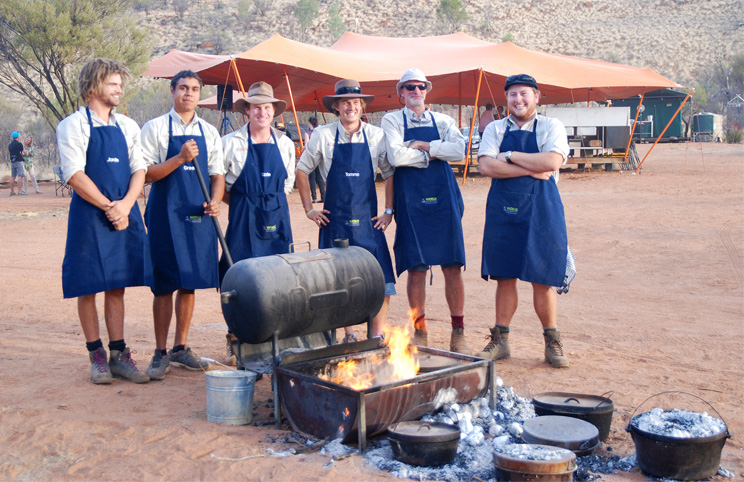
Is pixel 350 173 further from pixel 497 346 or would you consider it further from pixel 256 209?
pixel 497 346

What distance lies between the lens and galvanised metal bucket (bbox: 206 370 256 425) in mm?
4148

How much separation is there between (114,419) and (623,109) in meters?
20.7

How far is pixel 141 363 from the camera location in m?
5.52

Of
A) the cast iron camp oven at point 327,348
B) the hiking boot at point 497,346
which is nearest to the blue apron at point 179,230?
the cast iron camp oven at point 327,348

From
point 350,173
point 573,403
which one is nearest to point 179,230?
point 350,173

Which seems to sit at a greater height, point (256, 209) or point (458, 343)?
point (256, 209)

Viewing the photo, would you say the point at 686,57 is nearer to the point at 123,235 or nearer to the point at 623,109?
the point at 623,109

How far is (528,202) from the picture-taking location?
5152 mm

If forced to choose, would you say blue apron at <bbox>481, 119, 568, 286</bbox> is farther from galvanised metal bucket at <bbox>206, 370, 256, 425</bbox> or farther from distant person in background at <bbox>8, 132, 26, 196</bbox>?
distant person in background at <bbox>8, 132, 26, 196</bbox>

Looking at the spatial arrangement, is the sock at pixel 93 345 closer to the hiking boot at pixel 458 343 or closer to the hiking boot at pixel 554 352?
the hiking boot at pixel 458 343

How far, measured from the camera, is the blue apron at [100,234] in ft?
15.2

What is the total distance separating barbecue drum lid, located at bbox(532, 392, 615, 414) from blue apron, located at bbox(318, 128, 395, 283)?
1.73m

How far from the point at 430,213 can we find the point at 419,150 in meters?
0.48

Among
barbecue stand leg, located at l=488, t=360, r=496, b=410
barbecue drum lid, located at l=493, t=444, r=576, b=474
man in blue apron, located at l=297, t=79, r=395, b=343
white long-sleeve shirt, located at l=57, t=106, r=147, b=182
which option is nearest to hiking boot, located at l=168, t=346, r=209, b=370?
man in blue apron, located at l=297, t=79, r=395, b=343
